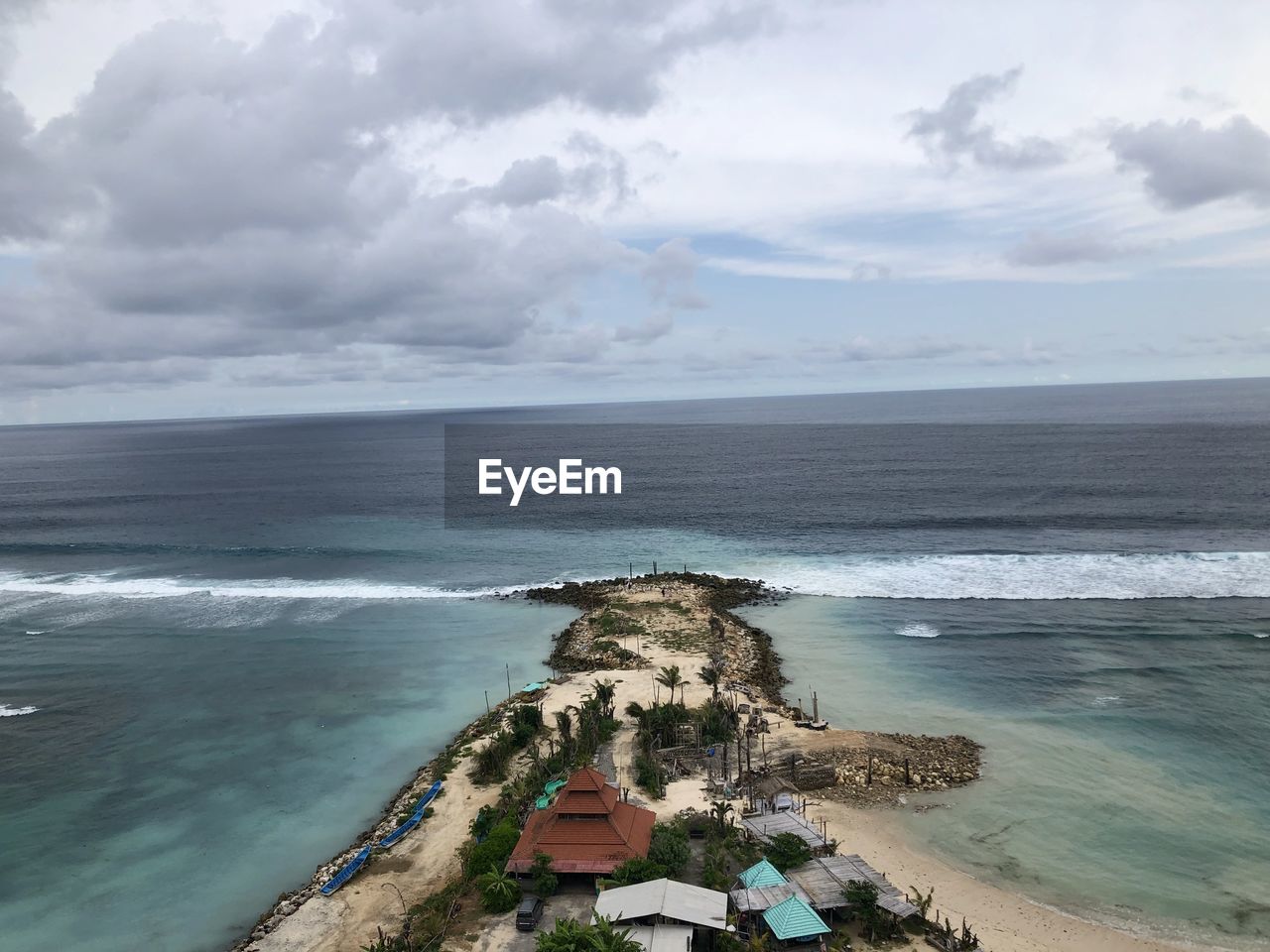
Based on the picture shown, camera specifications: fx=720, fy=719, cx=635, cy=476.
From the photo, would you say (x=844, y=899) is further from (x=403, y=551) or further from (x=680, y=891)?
(x=403, y=551)

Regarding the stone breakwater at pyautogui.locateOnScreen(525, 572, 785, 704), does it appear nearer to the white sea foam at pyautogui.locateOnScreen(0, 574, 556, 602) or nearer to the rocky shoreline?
the rocky shoreline

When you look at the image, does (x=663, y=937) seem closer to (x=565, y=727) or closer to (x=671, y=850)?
(x=671, y=850)

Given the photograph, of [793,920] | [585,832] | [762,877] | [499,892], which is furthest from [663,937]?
[499,892]

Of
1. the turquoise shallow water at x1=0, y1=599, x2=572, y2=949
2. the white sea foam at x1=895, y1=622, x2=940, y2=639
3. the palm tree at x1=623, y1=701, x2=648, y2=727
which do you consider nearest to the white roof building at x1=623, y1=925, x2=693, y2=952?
the palm tree at x1=623, y1=701, x2=648, y2=727

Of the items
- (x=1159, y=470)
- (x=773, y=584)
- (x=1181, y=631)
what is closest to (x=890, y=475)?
(x=1159, y=470)

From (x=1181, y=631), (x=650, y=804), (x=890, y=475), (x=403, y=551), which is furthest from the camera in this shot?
(x=890, y=475)
